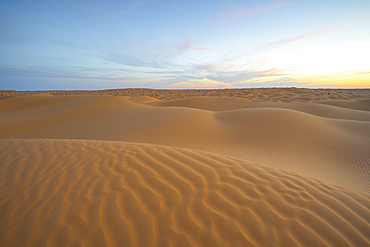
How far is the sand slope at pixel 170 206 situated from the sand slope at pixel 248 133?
1873 mm

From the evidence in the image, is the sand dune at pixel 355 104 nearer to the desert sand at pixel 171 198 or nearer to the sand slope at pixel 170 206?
the desert sand at pixel 171 198

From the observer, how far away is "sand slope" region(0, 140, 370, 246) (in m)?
1.70

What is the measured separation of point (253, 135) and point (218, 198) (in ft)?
16.5

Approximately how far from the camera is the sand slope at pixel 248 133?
4593 millimetres

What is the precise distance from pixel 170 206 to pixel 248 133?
5523 mm

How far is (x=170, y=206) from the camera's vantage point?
202 centimetres

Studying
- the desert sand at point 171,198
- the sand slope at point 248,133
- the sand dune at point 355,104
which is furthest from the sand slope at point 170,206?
the sand dune at point 355,104

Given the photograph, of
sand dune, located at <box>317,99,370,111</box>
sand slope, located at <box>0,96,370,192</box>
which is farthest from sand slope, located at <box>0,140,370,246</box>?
sand dune, located at <box>317,99,370,111</box>

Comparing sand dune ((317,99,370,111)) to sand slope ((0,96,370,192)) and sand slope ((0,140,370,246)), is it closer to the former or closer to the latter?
sand slope ((0,96,370,192))

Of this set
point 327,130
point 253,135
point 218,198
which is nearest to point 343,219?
point 218,198

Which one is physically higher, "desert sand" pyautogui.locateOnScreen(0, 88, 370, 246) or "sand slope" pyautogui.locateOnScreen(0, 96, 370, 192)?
"desert sand" pyautogui.locateOnScreen(0, 88, 370, 246)

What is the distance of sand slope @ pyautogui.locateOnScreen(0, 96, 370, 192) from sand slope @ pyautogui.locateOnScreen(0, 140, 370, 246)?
73.8 inches

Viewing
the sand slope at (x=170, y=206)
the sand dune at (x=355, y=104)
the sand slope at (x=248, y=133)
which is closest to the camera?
the sand slope at (x=170, y=206)

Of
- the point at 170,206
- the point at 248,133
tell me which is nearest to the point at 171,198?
the point at 170,206
